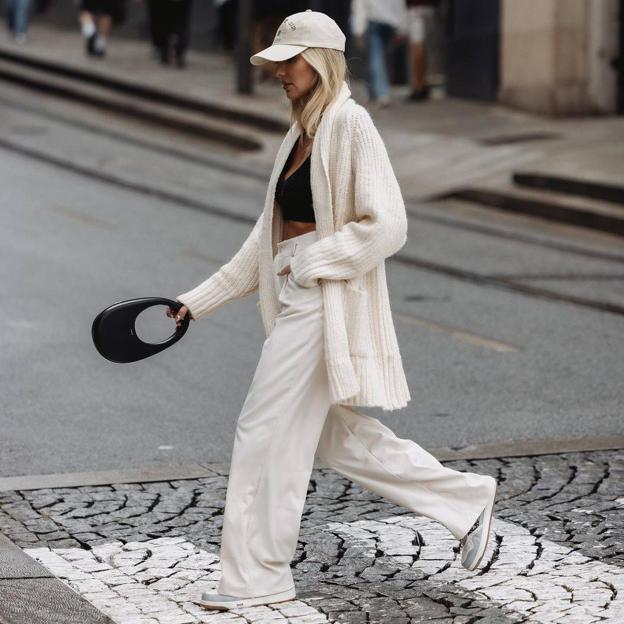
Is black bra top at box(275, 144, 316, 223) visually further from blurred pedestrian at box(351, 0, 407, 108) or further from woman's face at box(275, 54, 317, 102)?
blurred pedestrian at box(351, 0, 407, 108)

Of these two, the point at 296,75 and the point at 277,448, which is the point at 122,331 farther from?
the point at 296,75

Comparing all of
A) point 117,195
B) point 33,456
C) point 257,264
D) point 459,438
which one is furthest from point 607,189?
point 257,264

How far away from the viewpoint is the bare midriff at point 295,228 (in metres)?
5.35

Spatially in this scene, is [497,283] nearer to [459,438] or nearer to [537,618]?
[459,438]

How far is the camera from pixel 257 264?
220 inches

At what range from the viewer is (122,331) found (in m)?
5.49

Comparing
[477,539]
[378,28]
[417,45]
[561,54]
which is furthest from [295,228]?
[417,45]

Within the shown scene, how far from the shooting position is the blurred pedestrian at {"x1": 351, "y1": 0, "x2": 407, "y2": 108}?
819 inches

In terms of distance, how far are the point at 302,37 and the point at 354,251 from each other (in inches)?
27.9

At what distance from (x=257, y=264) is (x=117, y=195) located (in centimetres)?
1077

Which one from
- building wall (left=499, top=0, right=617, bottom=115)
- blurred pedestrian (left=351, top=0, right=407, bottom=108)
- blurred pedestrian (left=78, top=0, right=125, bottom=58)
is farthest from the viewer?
blurred pedestrian (left=78, top=0, right=125, bottom=58)

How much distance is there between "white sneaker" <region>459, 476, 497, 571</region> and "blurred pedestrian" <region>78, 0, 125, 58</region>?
21.4 meters

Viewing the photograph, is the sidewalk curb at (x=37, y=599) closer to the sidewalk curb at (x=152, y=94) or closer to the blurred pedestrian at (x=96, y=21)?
the sidewalk curb at (x=152, y=94)

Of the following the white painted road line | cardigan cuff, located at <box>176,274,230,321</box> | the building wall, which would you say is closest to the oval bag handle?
cardigan cuff, located at <box>176,274,230,321</box>
